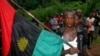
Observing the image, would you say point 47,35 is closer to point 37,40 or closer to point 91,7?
point 37,40

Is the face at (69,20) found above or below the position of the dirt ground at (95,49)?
above

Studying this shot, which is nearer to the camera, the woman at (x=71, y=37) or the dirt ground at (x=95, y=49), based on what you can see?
the woman at (x=71, y=37)

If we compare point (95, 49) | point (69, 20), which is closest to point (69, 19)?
point (69, 20)

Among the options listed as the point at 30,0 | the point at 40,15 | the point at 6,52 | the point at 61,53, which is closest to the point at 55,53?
the point at 61,53

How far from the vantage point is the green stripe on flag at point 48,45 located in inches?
234

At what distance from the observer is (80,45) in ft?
17.8

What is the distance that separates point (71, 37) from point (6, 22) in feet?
4.22

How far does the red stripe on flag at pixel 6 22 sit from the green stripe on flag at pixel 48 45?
1.43 ft

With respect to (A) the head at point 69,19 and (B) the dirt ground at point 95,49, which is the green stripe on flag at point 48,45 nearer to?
(A) the head at point 69,19

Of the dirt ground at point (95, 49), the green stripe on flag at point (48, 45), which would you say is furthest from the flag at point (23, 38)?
the dirt ground at point (95, 49)

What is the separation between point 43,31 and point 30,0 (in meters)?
37.4

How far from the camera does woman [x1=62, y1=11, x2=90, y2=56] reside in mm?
5355

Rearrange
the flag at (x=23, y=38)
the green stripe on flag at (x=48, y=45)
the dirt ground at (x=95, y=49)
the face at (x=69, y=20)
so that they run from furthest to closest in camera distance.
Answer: the dirt ground at (x=95, y=49) < the flag at (x=23, y=38) < the green stripe on flag at (x=48, y=45) < the face at (x=69, y=20)

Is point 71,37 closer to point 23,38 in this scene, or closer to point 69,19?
point 69,19
